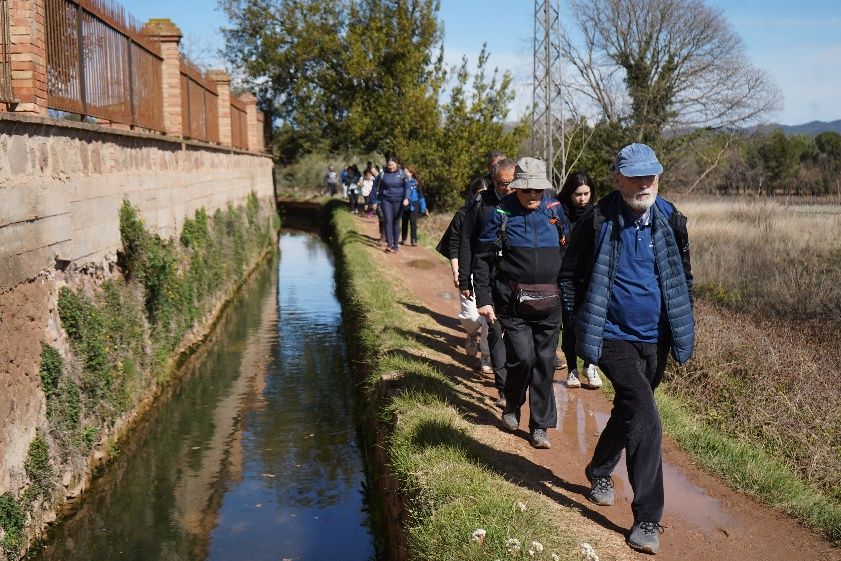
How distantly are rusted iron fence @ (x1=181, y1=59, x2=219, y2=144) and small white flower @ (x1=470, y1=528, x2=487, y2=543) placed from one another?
33.8 ft

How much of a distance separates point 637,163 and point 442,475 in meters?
2.07

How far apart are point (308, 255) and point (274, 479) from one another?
54.9ft

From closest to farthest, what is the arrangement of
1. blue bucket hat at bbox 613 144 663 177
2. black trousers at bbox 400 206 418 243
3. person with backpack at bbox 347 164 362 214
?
blue bucket hat at bbox 613 144 663 177
black trousers at bbox 400 206 418 243
person with backpack at bbox 347 164 362 214

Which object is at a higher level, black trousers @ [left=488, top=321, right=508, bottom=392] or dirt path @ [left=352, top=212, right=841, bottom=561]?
black trousers @ [left=488, top=321, right=508, bottom=392]

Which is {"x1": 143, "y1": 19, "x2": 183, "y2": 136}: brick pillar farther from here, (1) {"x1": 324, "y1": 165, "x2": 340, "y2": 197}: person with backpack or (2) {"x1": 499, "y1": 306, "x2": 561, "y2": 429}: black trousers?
(1) {"x1": 324, "y1": 165, "x2": 340, "y2": 197}: person with backpack

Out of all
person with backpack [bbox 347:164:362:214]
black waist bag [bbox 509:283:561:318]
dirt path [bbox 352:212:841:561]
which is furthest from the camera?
person with backpack [bbox 347:164:362:214]

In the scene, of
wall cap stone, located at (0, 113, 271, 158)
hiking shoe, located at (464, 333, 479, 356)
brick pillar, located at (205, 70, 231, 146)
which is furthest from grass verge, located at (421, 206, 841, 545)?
brick pillar, located at (205, 70, 231, 146)

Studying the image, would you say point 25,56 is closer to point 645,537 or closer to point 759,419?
point 645,537

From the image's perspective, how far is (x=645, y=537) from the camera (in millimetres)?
4289

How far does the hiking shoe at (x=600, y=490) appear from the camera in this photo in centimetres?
488

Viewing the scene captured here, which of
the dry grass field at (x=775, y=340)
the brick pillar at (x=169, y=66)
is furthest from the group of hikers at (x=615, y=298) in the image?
the brick pillar at (x=169, y=66)

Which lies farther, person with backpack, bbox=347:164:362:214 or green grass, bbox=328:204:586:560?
person with backpack, bbox=347:164:362:214

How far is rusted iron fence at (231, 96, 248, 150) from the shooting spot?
67.7ft

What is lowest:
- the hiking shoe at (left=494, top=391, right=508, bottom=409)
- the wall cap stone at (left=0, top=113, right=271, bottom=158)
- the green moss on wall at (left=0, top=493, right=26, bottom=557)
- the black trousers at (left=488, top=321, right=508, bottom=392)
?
the green moss on wall at (left=0, top=493, right=26, bottom=557)
